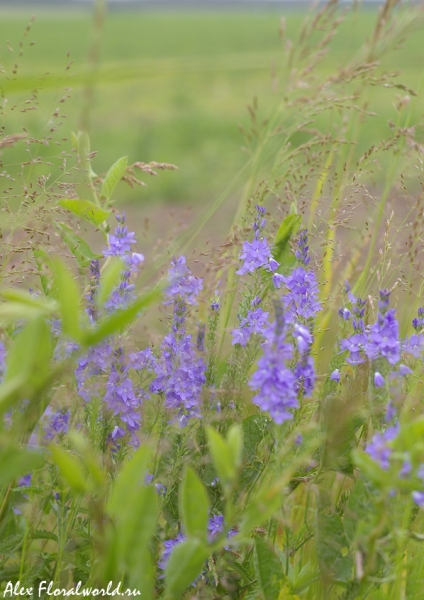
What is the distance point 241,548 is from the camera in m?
1.41

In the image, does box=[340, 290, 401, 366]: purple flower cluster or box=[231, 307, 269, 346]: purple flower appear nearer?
box=[340, 290, 401, 366]: purple flower cluster

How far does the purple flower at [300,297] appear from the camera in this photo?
1.38 meters

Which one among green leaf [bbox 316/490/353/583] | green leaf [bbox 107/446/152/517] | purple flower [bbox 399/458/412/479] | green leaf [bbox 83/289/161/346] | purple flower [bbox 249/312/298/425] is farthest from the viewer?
green leaf [bbox 316/490/353/583]

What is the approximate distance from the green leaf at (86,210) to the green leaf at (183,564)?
71 cm

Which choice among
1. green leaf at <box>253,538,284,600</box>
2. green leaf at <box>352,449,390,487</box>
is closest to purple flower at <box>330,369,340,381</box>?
green leaf at <box>253,538,284,600</box>

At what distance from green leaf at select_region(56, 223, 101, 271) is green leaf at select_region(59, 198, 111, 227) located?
41mm

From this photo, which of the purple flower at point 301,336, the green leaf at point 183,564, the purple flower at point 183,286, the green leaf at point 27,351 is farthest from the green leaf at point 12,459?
the purple flower at point 183,286

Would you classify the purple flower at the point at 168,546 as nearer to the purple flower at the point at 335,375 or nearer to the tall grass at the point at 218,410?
the tall grass at the point at 218,410

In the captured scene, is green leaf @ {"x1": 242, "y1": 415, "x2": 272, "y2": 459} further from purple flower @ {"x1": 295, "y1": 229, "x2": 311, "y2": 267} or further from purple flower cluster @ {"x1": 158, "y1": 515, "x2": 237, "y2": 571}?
purple flower @ {"x1": 295, "y1": 229, "x2": 311, "y2": 267}

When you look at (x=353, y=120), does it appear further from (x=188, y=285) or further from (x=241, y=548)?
(x=241, y=548)

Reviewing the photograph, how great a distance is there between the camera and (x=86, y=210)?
138cm

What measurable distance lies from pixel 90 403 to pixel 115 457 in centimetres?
16

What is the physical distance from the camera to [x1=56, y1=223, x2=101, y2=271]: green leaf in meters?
1.37

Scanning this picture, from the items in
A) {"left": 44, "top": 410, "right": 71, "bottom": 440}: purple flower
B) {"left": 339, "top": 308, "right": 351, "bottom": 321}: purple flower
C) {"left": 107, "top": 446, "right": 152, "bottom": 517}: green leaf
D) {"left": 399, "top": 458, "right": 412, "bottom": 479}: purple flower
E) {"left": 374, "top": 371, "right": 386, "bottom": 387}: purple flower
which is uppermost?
{"left": 339, "top": 308, "right": 351, "bottom": 321}: purple flower
